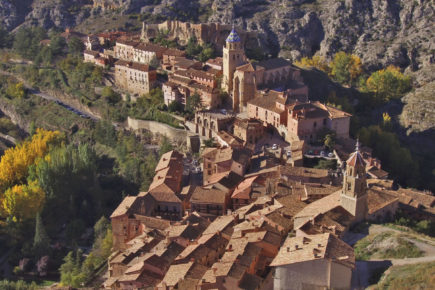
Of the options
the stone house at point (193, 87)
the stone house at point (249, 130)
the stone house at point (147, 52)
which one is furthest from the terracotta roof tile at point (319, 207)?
the stone house at point (147, 52)

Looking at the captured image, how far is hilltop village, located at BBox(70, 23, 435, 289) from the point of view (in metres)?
31.0

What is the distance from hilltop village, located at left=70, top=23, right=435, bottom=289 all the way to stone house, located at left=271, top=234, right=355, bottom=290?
5 centimetres

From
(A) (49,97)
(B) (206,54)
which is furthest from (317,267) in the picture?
(A) (49,97)

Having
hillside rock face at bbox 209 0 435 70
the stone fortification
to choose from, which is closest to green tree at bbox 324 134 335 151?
the stone fortification

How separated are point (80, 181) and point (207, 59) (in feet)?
72.6

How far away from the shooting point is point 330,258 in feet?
90.1

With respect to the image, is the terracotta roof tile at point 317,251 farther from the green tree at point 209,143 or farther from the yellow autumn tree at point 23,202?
the yellow autumn tree at point 23,202

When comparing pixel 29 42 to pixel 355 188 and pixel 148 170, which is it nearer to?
pixel 148 170

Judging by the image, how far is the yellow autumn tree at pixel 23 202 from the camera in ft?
168

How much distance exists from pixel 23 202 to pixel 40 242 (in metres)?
5.01

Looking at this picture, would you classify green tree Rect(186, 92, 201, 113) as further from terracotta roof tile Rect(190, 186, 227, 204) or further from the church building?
terracotta roof tile Rect(190, 186, 227, 204)

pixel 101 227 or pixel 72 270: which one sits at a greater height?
pixel 101 227

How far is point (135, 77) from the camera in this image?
6712 cm

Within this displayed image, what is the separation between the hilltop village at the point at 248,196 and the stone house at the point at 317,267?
0.17 ft
